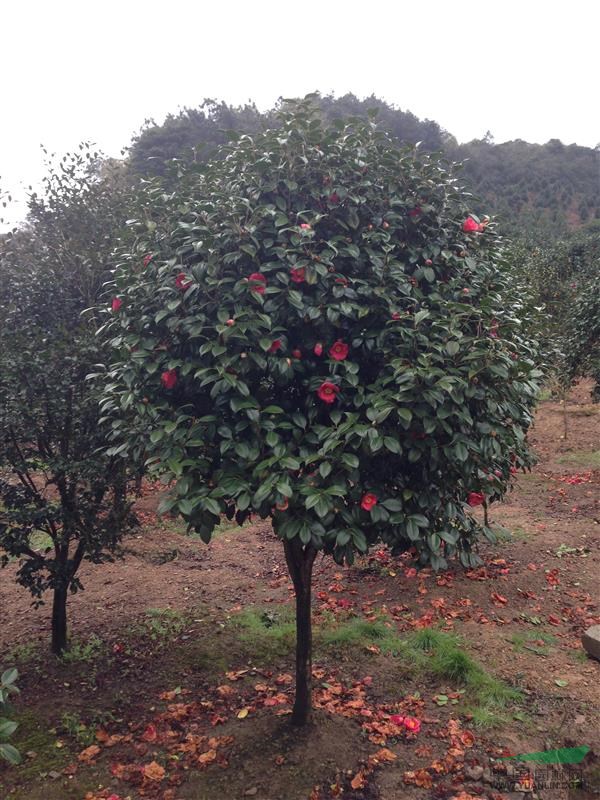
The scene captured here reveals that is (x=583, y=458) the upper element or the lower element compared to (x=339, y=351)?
lower

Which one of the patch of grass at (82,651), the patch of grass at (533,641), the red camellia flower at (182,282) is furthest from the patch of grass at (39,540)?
the red camellia flower at (182,282)

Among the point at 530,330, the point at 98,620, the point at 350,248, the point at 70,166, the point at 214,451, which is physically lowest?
the point at 98,620

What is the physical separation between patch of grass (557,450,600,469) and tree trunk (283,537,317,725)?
8928 mm

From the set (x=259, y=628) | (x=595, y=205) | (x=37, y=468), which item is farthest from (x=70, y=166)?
(x=595, y=205)

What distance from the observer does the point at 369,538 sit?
298cm

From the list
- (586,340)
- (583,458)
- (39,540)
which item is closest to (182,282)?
(39,540)

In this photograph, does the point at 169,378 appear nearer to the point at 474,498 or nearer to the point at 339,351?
the point at 339,351

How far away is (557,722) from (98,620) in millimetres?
4258

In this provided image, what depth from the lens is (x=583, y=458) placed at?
1174 cm

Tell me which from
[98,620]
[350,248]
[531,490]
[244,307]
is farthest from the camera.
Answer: [531,490]

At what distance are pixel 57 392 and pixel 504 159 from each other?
Answer: 154ft

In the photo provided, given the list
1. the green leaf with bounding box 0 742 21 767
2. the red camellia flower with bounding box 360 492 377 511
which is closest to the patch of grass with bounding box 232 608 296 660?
the red camellia flower with bounding box 360 492 377 511

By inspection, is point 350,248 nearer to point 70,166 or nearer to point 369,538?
point 369,538

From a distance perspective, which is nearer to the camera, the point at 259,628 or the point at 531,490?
the point at 259,628
